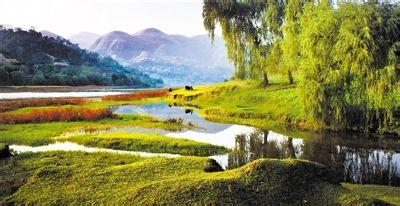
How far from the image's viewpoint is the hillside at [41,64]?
4759 inches

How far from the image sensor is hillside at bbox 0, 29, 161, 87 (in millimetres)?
120875

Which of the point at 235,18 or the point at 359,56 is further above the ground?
the point at 235,18

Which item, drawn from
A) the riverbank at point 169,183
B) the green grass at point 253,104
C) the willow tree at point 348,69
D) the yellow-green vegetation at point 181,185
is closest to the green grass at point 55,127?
the green grass at point 253,104

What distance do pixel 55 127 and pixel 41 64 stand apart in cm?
12664

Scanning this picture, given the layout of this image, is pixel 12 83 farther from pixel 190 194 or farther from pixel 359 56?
pixel 190 194

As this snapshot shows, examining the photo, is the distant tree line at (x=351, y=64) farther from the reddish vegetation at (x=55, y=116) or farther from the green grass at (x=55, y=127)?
the reddish vegetation at (x=55, y=116)

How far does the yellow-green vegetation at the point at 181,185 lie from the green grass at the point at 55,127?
15110mm

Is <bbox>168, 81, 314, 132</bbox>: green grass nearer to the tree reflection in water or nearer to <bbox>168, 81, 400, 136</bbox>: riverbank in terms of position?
<bbox>168, 81, 400, 136</bbox>: riverbank

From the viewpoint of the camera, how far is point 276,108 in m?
44.7

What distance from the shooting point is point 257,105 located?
4981 cm

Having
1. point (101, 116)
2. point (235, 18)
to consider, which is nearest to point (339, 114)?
point (101, 116)

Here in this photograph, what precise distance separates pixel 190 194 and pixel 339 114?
2510 centimetres

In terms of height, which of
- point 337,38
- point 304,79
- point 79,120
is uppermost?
point 337,38

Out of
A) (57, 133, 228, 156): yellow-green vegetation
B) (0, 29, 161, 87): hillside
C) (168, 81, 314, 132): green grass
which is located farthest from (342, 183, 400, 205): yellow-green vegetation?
(0, 29, 161, 87): hillside
